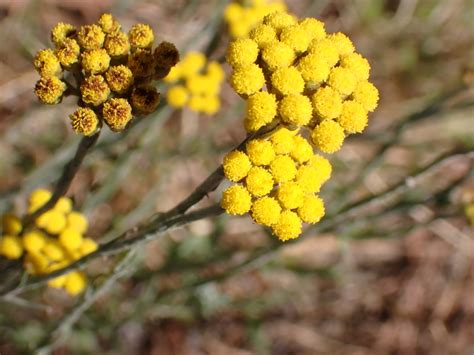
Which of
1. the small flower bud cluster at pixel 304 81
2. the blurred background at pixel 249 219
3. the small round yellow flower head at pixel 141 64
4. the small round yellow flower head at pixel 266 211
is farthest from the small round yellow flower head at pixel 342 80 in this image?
the blurred background at pixel 249 219

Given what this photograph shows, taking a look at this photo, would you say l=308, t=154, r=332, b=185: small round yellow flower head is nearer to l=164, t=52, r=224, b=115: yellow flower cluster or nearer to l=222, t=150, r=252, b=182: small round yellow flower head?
l=222, t=150, r=252, b=182: small round yellow flower head

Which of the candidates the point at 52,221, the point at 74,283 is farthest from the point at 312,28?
the point at 74,283

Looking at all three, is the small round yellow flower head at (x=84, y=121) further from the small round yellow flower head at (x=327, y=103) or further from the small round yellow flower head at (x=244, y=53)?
the small round yellow flower head at (x=327, y=103)

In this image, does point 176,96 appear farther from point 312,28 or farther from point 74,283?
point 312,28

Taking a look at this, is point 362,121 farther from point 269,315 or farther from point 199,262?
point 269,315

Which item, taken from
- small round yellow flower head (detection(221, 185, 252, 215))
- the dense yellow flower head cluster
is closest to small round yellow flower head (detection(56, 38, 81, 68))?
the dense yellow flower head cluster
